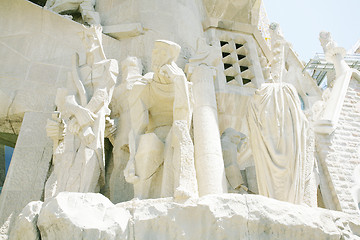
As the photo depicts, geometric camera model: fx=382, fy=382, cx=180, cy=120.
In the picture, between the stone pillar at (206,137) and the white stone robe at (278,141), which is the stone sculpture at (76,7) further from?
the white stone robe at (278,141)

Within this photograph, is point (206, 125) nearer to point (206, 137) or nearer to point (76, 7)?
point (206, 137)

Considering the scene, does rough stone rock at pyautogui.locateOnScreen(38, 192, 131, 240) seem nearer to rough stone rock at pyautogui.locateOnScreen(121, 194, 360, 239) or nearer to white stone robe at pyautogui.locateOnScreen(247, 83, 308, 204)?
rough stone rock at pyautogui.locateOnScreen(121, 194, 360, 239)

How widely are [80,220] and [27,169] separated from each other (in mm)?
3066

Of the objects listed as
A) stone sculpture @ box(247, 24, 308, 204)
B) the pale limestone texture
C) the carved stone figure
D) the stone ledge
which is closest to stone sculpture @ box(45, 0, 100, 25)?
the pale limestone texture

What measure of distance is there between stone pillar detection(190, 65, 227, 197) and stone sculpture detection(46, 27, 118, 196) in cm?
116

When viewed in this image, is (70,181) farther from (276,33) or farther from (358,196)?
(276,33)

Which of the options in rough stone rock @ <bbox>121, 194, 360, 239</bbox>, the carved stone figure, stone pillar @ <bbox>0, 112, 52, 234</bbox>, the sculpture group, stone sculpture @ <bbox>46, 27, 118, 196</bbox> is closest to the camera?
rough stone rock @ <bbox>121, 194, 360, 239</bbox>

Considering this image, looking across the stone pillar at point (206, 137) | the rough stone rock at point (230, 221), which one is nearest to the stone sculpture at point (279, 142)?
the stone pillar at point (206, 137)

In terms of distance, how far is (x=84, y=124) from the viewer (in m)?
4.64

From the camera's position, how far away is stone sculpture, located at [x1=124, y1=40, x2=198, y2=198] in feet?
13.4

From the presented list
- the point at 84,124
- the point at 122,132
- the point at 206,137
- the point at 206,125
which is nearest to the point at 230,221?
→ the point at 206,137

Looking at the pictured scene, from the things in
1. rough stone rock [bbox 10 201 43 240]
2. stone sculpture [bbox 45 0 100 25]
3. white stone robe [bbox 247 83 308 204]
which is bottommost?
rough stone rock [bbox 10 201 43 240]

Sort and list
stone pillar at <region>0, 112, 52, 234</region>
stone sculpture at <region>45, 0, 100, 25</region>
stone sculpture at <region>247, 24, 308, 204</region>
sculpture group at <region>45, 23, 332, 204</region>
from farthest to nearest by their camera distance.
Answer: stone sculpture at <region>45, 0, 100, 25</region> → stone pillar at <region>0, 112, 52, 234</region> → sculpture group at <region>45, 23, 332, 204</region> → stone sculpture at <region>247, 24, 308, 204</region>

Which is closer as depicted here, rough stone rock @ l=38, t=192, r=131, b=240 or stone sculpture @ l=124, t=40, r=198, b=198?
rough stone rock @ l=38, t=192, r=131, b=240
